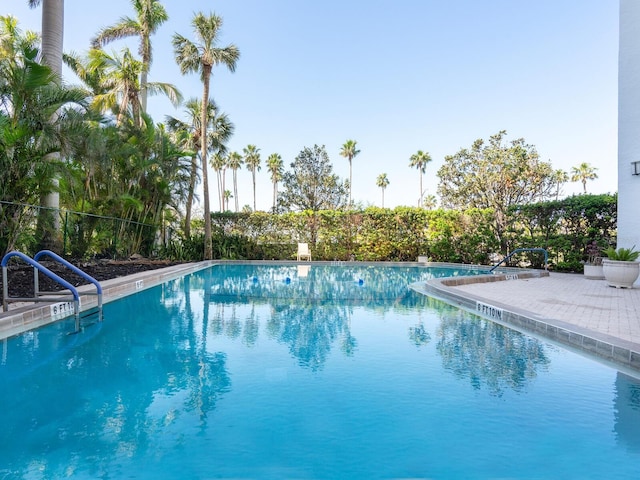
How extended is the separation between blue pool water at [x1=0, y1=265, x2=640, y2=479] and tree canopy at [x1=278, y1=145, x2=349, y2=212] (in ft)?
95.4

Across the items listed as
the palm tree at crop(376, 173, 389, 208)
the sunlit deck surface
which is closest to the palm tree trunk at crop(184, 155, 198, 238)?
the sunlit deck surface

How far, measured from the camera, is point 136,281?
359 inches

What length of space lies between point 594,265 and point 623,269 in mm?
2246

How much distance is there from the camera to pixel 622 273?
893 centimetres

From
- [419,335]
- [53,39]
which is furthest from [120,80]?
[419,335]

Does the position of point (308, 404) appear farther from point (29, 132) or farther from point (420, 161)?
point (420, 161)

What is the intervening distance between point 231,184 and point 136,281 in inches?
2115

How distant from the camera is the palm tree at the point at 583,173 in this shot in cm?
4319

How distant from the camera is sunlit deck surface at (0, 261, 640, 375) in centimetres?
435

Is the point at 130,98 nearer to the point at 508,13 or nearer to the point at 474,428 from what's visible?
the point at 508,13

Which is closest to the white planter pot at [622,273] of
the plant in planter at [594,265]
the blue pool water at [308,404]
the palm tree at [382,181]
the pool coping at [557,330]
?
the plant in planter at [594,265]

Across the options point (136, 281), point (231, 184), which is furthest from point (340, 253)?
point (231, 184)

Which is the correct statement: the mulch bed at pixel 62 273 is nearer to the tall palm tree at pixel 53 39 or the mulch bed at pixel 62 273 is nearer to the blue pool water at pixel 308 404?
the tall palm tree at pixel 53 39

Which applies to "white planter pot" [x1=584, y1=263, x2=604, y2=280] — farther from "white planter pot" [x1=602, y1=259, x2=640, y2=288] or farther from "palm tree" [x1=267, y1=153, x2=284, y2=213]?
"palm tree" [x1=267, y1=153, x2=284, y2=213]
